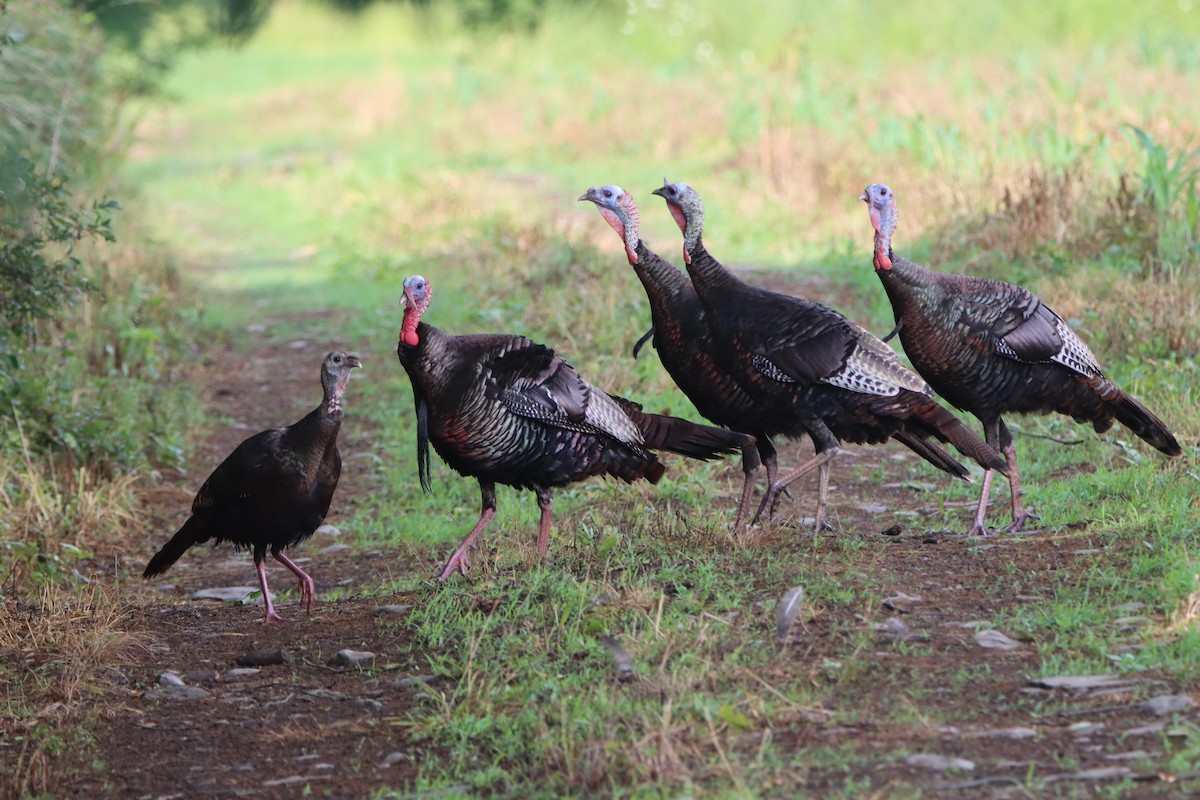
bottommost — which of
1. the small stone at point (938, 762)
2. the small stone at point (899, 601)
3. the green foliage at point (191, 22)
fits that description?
the small stone at point (899, 601)

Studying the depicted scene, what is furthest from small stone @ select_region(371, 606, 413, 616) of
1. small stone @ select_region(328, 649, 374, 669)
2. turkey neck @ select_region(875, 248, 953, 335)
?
turkey neck @ select_region(875, 248, 953, 335)

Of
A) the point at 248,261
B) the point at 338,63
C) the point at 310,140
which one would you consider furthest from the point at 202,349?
the point at 338,63

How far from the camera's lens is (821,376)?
5.83 m

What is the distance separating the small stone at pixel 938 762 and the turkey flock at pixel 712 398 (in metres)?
2.12

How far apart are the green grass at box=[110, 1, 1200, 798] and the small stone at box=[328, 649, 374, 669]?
24 centimetres

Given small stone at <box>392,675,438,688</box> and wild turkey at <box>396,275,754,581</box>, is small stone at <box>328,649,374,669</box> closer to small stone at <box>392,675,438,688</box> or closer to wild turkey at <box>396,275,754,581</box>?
small stone at <box>392,675,438,688</box>

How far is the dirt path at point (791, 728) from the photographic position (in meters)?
3.85

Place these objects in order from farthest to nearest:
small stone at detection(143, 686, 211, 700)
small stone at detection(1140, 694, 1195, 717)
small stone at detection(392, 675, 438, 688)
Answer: small stone at detection(143, 686, 211, 700) < small stone at detection(392, 675, 438, 688) < small stone at detection(1140, 694, 1195, 717)

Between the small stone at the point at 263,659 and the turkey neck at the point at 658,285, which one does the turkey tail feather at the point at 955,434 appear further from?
the small stone at the point at 263,659

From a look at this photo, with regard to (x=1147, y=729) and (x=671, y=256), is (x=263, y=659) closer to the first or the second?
(x=1147, y=729)

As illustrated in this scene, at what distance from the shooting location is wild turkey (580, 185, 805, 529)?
238 inches

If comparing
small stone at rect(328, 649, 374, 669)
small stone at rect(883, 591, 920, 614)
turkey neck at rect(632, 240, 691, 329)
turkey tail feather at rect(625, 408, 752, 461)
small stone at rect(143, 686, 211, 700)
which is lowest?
small stone at rect(143, 686, 211, 700)

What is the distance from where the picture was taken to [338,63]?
88.0 ft

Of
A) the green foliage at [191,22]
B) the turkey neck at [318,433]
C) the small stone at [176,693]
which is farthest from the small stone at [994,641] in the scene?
the green foliage at [191,22]
